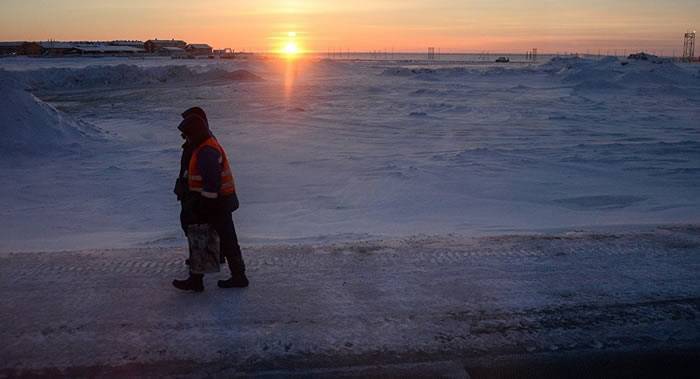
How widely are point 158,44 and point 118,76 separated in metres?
92.1

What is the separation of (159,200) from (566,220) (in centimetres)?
624

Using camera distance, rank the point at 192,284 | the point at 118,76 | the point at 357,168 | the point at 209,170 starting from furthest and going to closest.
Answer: the point at 118,76 → the point at 357,168 → the point at 192,284 → the point at 209,170

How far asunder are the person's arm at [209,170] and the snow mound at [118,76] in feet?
127

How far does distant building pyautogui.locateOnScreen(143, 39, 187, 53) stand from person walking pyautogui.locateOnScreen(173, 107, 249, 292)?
400ft

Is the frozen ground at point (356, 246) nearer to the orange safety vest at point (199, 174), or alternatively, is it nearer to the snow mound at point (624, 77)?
the orange safety vest at point (199, 174)

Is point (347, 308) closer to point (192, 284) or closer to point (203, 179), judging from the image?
point (192, 284)

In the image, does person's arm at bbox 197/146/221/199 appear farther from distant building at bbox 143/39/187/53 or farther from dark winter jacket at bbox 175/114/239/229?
distant building at bbox 143/39/187/53

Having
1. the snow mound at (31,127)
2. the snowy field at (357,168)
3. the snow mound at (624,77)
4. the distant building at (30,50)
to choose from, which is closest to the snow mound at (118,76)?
the snowy field at (357,168)

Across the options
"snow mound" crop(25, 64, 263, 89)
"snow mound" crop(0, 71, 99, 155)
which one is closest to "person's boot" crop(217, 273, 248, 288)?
"snow mound" crop(0, 71, 99, 155)

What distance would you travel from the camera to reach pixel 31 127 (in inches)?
565

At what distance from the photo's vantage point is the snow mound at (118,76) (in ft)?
132

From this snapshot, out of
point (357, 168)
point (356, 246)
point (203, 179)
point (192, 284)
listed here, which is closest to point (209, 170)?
point (203, 179)

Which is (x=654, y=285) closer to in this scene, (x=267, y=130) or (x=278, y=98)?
(x=267, y=130)

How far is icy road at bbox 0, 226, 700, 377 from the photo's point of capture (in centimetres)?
400
